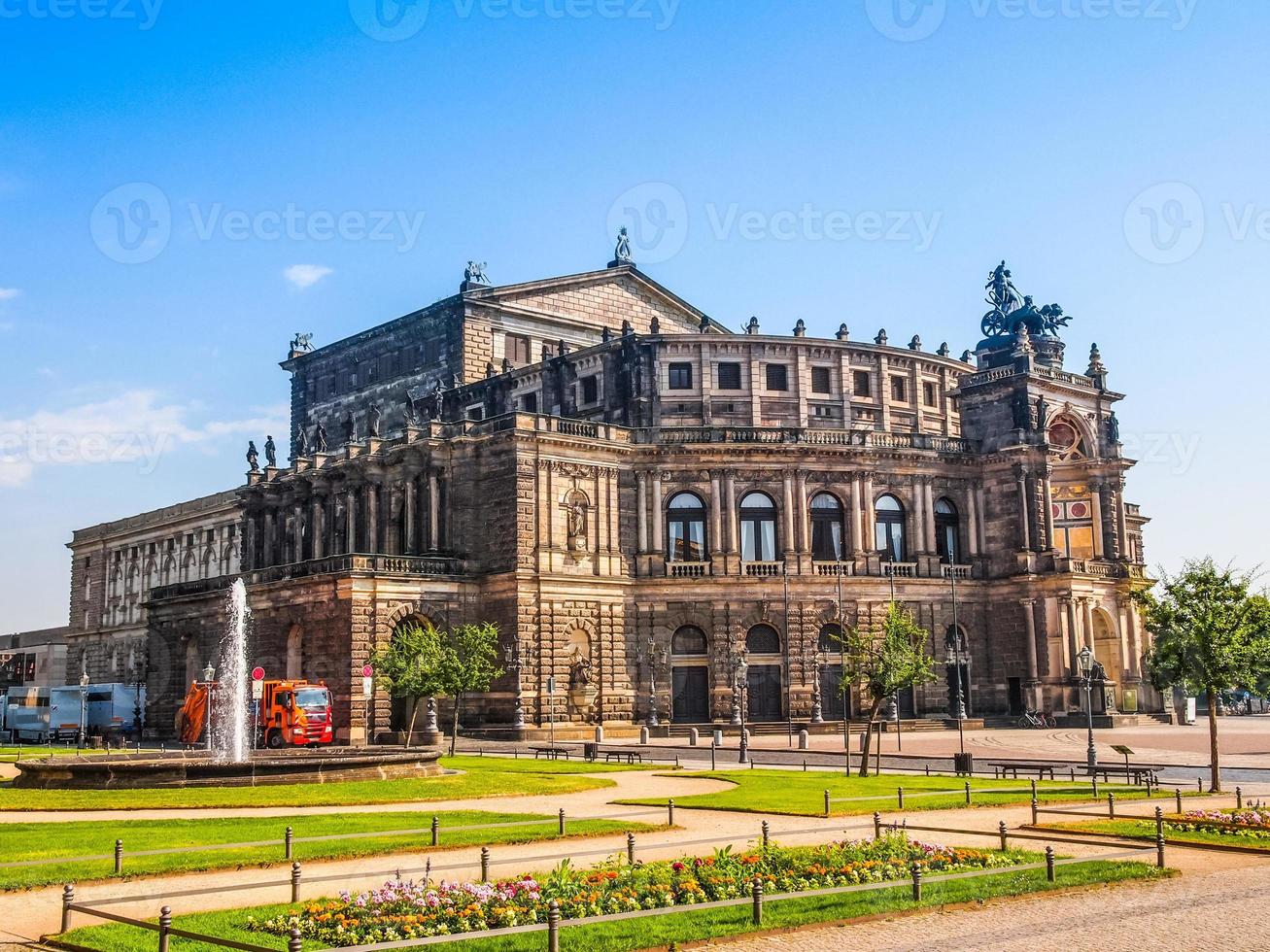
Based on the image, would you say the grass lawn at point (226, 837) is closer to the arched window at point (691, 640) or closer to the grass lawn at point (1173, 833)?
the grass lawn at point (1173, 833)

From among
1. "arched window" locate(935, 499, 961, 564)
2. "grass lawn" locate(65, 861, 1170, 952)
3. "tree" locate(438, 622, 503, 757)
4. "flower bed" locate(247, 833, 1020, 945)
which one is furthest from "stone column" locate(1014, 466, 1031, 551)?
"grass lawn" locate(65, 861, 1170, 952)

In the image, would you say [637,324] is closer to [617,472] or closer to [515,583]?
[617,472]

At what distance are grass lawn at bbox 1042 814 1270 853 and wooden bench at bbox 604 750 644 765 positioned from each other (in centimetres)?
2528

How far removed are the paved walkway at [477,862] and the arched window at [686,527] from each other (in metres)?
39.9

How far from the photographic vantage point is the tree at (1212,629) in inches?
1406

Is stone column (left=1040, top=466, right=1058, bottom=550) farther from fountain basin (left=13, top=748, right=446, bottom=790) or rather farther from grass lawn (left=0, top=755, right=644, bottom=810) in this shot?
fountain basin (left=13, top=748, right=446, bottom=790)

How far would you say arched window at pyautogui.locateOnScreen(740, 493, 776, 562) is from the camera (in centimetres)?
7412

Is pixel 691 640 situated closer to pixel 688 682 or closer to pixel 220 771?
pixel 688 682

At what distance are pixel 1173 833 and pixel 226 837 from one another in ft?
58.0

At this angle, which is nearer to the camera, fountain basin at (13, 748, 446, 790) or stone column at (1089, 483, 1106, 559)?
fountain basin at (13, 748, 446, 790)

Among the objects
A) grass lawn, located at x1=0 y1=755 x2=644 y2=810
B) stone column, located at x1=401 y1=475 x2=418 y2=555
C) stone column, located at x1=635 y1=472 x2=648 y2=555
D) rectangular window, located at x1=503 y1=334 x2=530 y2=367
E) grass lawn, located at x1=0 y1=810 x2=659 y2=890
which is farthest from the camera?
rectangular window, located at x1=503 y1=334 x2=530 y2=367

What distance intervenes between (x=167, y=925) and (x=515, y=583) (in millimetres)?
52527

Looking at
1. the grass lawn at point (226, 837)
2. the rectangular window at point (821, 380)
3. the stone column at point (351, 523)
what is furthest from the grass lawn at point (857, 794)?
the rectangular window at point (821, 380)

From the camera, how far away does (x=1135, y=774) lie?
36562 millimetres
